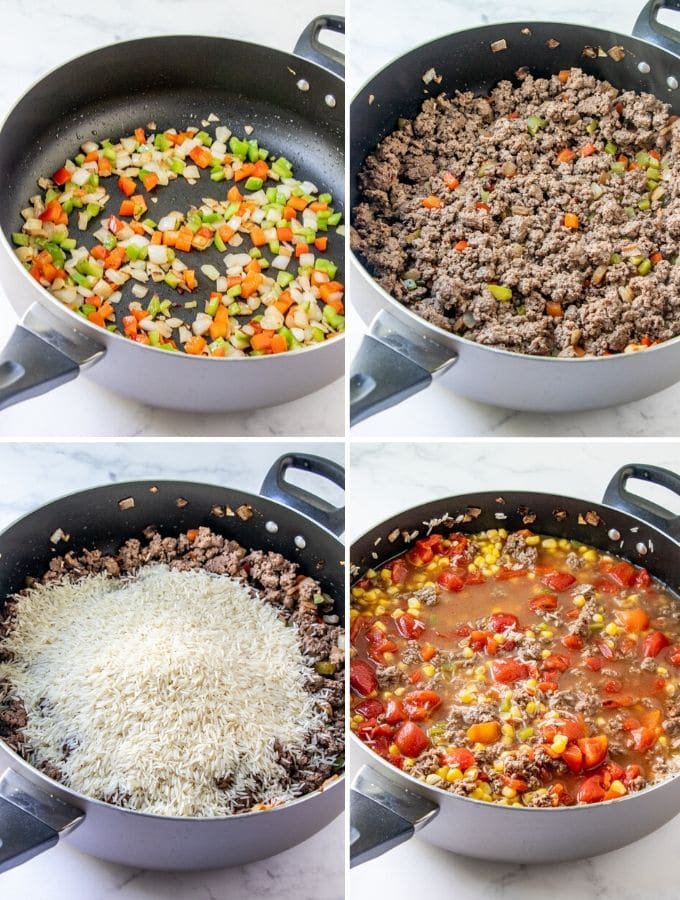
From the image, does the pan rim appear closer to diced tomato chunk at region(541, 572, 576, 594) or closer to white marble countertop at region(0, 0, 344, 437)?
white marble countertop at region(0, 0, 344, 437)

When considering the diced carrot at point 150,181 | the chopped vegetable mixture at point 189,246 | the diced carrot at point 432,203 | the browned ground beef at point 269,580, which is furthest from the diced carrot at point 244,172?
the browned ground beef at point 269,580

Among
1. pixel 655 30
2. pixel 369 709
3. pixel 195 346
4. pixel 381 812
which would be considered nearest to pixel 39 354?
pixel 195 346

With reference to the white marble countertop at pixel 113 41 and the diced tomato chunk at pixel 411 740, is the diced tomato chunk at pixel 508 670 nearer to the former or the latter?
the diced tomato chunk at pixel 411 740

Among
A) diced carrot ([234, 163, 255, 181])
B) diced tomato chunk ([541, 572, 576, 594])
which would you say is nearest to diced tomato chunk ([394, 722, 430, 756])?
diced tomato chunk ([541, 572, 576, 594])

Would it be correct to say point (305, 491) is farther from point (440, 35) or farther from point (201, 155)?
point (440, 35)

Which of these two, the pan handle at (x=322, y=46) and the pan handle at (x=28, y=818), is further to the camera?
the pan handle at (x=322, y=46)

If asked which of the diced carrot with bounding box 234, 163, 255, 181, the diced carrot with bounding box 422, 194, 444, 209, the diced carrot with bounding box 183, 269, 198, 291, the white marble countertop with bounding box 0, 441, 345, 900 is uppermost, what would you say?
the diced carrot with bounding box 422, 194, 444, 209

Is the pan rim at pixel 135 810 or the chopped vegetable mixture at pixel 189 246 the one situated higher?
the chopped vegetable mixture at pixel 189 246
